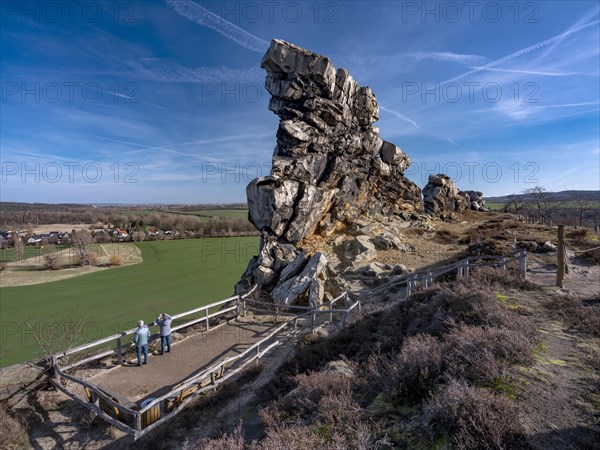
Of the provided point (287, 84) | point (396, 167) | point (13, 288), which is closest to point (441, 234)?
point (396, 167)

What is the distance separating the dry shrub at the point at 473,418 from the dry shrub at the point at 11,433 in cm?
1079

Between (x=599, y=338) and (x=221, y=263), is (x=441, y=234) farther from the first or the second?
(x=221, y=263)

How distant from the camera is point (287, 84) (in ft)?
81.5

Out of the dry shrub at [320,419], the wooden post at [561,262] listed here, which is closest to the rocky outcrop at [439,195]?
the wooden post at [561,262]

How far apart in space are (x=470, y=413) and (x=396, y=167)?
3304 cm

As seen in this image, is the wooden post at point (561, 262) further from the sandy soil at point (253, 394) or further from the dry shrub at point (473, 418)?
the dry shrub at point (473, 418)

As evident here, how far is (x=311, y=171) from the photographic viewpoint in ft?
78.3

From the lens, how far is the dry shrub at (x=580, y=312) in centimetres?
692

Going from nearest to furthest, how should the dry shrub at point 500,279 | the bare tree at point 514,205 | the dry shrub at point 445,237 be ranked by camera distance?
the dry shrub at point 500,279, the dry shrub at point 445,237, the bare tree at point 514,205

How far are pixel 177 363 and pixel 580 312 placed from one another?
12.3 meters

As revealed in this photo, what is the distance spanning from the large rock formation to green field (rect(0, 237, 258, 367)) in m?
13.1

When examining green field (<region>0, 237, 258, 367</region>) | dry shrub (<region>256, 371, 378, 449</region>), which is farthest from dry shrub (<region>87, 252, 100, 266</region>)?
dry shrub (<region>256, 371, 378, 449</region>)

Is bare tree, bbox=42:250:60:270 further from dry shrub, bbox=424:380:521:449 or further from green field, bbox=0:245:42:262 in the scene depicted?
dry shrub, bbox=424:380:521:449

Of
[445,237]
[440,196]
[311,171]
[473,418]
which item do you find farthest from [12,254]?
[473,418]
